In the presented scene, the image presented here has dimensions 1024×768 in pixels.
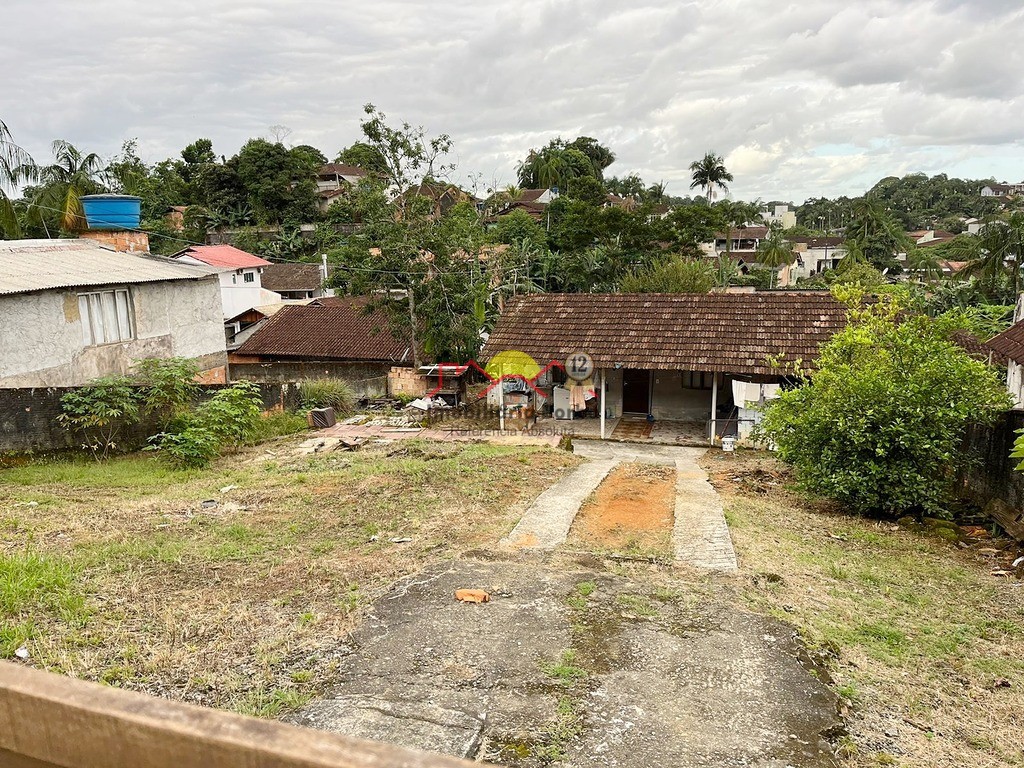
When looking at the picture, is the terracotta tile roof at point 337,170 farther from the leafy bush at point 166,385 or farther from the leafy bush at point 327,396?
the leafy bush at point 166,385

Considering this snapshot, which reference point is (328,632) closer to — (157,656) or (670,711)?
(157,656)

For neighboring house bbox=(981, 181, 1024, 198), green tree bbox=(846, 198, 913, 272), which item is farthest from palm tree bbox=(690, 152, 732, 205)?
neighboring house bbox=(981, 181, 1024, 198)

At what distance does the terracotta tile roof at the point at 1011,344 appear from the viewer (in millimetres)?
13184

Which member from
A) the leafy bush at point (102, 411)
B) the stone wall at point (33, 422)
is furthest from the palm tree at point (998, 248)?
the stone wall at point (33, 422)

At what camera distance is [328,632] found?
235 inches

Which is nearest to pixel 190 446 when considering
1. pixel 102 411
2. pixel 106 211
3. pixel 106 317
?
pixel 102 411

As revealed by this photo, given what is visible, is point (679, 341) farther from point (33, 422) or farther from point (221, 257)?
point (221, 257)

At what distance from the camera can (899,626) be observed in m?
6.60

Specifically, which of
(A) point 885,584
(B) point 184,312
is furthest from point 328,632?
(B) point 184,312

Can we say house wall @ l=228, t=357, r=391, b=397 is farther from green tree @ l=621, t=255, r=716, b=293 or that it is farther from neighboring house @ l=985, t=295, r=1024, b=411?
neighboring house @ l=985, t=295, r=1024, b=411

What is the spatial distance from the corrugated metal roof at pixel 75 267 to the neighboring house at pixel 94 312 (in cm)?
2

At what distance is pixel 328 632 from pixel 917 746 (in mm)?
4349

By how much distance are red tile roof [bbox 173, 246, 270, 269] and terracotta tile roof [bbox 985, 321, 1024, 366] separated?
3191 cm

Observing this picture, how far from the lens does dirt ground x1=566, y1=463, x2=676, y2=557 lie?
8.76 m
